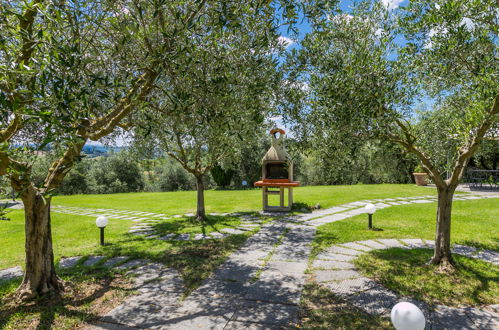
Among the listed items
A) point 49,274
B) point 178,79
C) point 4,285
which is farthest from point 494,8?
point 4,285

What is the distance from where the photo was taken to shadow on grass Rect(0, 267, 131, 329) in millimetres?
4078

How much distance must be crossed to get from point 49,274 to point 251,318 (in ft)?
12.1

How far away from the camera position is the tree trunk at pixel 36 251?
4.72 m

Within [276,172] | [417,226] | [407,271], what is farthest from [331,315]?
[276,172]

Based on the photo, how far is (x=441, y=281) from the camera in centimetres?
516

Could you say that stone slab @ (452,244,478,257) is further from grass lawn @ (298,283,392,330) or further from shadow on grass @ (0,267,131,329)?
shadow on grass @ (0,267,131,329)

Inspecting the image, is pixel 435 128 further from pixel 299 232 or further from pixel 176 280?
pixel 176 280

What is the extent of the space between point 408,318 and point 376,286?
8.37ft

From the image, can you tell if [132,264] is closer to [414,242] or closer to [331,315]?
[331,315]

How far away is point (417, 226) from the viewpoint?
31.1 feet

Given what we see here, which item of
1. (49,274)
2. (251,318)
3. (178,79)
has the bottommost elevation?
(251,318)

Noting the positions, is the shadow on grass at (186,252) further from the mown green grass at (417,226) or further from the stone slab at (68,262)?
the mown green grass at (417,226)

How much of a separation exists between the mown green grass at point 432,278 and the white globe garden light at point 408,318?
2.20 meters

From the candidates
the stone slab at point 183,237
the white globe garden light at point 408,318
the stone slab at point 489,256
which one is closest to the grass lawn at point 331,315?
the white globe garden light at point 408,318
